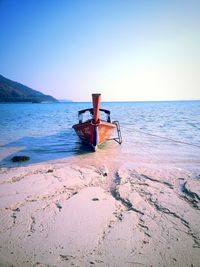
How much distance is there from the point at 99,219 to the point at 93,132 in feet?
21.0

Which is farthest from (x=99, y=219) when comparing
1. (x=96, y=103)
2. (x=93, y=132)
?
(x=96, y=103)

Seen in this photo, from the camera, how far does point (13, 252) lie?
284cm

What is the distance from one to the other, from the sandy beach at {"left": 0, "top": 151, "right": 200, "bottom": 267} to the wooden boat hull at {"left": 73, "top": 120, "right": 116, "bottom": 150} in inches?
151

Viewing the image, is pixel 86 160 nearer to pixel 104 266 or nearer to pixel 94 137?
pixel 94 137

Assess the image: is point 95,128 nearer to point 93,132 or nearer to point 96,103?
point 93,132

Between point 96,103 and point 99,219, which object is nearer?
point 99,219

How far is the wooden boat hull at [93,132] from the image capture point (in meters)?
9.96

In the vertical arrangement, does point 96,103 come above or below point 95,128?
above

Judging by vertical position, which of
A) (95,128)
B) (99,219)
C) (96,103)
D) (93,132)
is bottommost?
(99,219)

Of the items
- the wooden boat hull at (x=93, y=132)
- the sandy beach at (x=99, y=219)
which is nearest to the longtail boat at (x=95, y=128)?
the wooden boat hull at (x=93, y=132)

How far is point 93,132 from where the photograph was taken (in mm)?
9898

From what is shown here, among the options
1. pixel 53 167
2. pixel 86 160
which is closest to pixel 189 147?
pixel 86 160

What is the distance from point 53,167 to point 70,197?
110 inches

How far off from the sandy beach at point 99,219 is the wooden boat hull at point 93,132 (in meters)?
3.84
